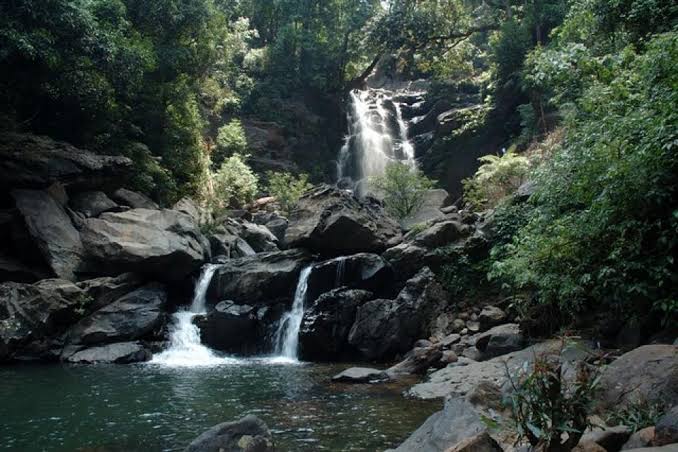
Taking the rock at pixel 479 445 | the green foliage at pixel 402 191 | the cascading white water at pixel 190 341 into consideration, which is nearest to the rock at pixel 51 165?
the cascading white water at pixel 190 341

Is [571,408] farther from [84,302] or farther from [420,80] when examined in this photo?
[420,80]

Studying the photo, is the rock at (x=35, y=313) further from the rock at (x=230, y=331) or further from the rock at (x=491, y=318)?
the rock at (x=491, y=318)

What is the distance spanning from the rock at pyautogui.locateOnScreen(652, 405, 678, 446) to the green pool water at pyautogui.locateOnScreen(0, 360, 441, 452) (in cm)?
366

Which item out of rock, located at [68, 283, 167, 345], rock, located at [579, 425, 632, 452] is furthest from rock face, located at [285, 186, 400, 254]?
rock, located at [579, 425, 632, 452]

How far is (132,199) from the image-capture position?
64.7 feet

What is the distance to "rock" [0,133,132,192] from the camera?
16.4 metres

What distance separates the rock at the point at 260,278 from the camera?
1720 centimetres

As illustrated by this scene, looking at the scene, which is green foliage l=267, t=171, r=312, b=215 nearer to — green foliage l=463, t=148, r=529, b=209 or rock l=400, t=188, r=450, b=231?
rock l=400, t=188, r=450, b=231

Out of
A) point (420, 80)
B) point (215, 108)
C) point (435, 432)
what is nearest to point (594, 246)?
point (435, 432)

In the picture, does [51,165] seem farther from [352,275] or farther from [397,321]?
[397,321]

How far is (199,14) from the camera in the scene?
22828mm

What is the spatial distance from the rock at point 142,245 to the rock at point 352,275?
169 inches

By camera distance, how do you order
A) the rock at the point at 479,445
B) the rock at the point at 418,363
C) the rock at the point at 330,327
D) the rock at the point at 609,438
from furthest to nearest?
the rock at the point at 330,327
the rock at the point at 418,363
the rock at the point at 609,438
the rock at the point at 479,445

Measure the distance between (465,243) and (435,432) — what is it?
10.7 meters
